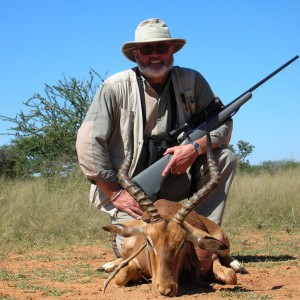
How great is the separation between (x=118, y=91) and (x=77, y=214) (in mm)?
4224

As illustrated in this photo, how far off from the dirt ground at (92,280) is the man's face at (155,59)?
2270 millimetres

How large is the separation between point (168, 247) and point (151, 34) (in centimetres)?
309

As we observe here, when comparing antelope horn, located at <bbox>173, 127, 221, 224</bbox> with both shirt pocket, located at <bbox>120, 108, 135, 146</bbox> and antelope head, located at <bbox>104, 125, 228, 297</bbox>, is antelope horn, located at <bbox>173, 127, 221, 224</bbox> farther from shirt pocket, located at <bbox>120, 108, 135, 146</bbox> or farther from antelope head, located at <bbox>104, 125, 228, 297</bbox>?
shirt pocket, located at <bbox>120, 108, 135, 146</bbox>

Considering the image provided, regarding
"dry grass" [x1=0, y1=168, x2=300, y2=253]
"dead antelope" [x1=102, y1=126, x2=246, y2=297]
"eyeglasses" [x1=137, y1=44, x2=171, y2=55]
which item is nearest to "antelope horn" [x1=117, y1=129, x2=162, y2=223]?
"dead antelope" [x1=102, y1=126, x2=246, y2=297]

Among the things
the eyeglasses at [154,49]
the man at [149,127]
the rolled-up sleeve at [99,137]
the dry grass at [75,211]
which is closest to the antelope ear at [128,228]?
the man at [149,127]

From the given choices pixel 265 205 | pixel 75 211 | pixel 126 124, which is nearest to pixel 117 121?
pixel 126 124

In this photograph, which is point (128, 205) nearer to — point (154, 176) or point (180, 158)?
point (154, 176)

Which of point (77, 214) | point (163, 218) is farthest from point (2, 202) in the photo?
point (163, 218)

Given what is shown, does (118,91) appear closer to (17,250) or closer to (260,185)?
(17,250)

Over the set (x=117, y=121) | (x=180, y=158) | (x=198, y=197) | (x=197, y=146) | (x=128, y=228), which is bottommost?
(x=128, y=228)

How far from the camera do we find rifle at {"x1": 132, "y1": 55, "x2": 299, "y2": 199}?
7.14 meters

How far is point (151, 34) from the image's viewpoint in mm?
7605

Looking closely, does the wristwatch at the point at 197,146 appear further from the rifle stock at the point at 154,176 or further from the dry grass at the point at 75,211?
the dry grass at the point at 75,211

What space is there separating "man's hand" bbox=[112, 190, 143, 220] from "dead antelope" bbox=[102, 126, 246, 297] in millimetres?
541
